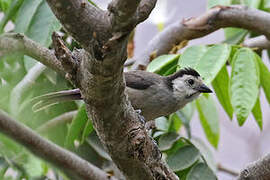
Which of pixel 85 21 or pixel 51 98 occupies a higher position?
pixel 85 21

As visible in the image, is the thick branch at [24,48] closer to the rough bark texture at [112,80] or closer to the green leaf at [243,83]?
the rough bark texture at [112,80]

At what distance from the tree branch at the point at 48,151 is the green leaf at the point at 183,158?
455 millimetres

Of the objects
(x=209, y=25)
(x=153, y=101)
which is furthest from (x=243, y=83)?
(x=209, y=25)

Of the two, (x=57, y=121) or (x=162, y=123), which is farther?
(x=162, y=123)

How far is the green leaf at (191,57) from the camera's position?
311 centimetres

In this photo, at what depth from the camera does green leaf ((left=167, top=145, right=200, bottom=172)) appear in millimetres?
3071

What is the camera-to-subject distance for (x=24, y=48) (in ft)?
8.43

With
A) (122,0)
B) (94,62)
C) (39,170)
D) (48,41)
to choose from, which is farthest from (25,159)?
(122,0)

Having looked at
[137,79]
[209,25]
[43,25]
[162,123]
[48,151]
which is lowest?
[162,123]

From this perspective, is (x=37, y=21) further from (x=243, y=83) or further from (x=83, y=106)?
(x=243, y=83)

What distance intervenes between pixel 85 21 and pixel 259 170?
4.34 ft

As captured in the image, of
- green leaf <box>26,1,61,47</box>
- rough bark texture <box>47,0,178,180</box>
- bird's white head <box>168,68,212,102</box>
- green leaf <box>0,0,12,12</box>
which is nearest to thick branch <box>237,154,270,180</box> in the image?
rough bark texture <box>47,0,178,180</box>

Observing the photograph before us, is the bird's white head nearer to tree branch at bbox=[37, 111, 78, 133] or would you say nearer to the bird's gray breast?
the bird's gray breast

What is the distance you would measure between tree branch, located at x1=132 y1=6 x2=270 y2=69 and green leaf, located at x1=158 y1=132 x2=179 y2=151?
2.37 feet
